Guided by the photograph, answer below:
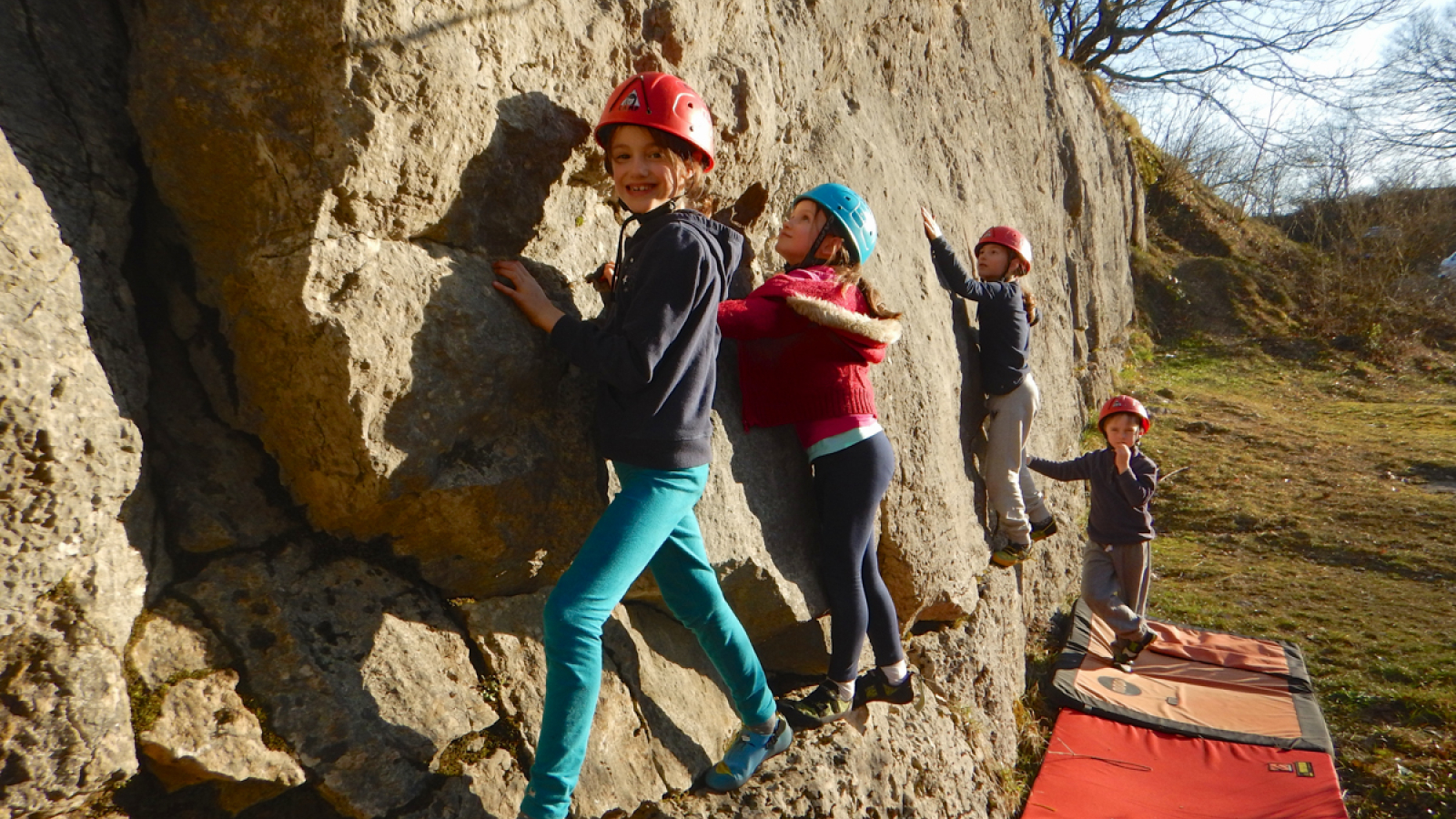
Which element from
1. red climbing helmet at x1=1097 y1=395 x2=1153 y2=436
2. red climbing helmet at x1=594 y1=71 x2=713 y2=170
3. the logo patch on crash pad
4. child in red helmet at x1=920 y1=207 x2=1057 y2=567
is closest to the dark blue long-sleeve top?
red climbing helmet at x1=1097 y1=395 x2=1153 y2=436

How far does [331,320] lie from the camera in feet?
7.04

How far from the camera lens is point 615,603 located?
237 cm

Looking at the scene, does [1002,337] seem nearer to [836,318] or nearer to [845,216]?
[845,216]

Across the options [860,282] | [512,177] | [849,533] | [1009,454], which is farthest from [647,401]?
[1009,454]

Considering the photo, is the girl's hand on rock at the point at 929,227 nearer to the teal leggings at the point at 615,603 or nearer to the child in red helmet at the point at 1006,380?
the child in red helmet at the point at 1006,380

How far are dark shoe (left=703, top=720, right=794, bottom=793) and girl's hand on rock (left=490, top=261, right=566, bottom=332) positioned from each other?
4.56 ft

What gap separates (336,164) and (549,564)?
1219 millimetres

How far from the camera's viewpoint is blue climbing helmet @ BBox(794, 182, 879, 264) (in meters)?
3.25

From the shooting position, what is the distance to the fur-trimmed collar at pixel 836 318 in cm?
295

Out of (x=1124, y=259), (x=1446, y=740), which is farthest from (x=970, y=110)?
(x=1124, y=259)

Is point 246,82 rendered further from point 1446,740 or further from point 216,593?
point 1446,740

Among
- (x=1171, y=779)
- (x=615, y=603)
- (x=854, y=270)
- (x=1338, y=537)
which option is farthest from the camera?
(x=1338, y=537)

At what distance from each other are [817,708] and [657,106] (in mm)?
1990

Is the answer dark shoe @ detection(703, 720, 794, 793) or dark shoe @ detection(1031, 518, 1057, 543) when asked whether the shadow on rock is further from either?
dark shoe @ detection(1031, 518, 1057, 543)
